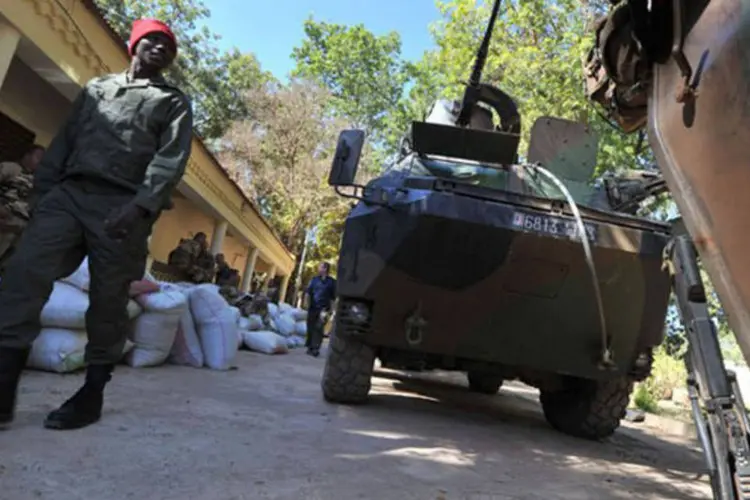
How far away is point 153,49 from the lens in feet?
9.53

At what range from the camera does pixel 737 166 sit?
1226 mm

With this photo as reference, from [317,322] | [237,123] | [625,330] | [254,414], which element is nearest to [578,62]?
[317,322]

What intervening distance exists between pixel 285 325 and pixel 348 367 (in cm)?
728

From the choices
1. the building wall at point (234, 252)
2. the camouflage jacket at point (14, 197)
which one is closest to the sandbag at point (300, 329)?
the building wall at point (234, 252)

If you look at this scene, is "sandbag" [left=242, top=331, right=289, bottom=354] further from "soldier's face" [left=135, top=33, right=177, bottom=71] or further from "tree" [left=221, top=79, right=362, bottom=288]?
"tree" [left=221, top=79, right=362, bottom=288]

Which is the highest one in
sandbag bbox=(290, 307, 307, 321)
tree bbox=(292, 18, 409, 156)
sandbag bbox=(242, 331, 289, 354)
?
tree bbox=(292, 18, 409, 156)

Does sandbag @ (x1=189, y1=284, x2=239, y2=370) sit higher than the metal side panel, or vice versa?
the metal side panel

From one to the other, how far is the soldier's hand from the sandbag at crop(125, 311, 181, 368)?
87.2 inches

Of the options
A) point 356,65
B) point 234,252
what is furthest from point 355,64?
point 234,252

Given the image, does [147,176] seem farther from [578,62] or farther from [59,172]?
[578,62]

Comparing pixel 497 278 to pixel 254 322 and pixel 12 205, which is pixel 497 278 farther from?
pixel 254 322

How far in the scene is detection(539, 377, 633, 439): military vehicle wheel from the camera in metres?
4.23

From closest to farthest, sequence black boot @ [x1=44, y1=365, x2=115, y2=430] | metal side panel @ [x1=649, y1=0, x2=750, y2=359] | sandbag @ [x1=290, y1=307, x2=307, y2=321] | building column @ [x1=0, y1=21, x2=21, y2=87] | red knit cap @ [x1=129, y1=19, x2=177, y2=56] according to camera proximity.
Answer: metal side panel @ [x1=649, y1=0, x2=750, y2=359] < black boot @ [x1=44, y1=365, x2=115, y2=430] < red knit cap @ [x1=129, y1=19, x2=177, y2=56] < building column @ [x1=0, y1=21, x2=21, y2=87] < sandbag @ [x1=290, y1=307, x2=307, y2=321]

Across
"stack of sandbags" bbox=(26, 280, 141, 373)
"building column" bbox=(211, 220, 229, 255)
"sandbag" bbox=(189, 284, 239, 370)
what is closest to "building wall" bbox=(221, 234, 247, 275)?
"building column" bbox=(211, 220, 229, 255)
